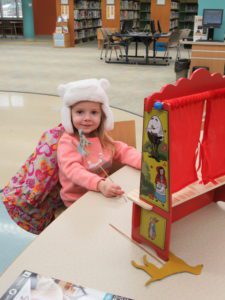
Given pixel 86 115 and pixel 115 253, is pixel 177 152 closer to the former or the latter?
pixel 115 253

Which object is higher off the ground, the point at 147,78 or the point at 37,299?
the point at 37,299

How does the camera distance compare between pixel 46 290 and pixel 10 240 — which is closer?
pixel 46 290

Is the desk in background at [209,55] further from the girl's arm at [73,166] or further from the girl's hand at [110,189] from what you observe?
the girl's hand at [110,189]

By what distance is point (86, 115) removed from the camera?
5.08 feet

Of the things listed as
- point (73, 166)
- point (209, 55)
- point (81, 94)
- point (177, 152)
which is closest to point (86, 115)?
point (81, 94)

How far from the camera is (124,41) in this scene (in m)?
9.73

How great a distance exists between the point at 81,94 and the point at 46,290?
0.86m

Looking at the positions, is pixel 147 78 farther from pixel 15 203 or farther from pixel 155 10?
pixel 15 203

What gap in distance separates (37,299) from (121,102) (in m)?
4.87

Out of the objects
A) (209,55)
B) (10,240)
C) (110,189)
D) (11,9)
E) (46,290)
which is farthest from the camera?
(11,9)

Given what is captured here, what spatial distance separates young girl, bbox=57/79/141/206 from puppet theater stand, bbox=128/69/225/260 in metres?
0.44

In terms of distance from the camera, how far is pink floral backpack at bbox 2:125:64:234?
5.35 ft

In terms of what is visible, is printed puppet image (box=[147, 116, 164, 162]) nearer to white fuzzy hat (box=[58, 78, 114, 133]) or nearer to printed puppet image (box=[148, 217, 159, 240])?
printed puppet image (box=[148, 217, 159, 240])

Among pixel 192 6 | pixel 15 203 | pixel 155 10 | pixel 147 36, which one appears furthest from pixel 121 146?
pixel 192 6
